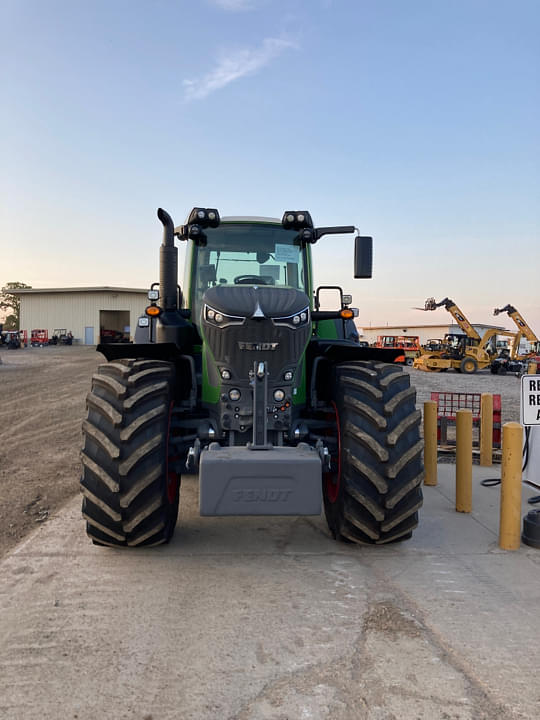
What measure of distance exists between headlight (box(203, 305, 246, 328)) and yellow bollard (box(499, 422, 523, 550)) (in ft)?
7.91

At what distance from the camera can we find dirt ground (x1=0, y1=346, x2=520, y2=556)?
555 centimetres

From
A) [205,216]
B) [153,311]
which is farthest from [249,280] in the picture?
[153,311]

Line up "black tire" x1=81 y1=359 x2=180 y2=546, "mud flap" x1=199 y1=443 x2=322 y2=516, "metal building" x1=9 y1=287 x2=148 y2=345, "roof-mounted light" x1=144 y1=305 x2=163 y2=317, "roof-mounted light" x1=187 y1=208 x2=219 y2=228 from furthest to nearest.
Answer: "metal building" x1=9 y1=287 x2=148 y2=345, "roof-mounted light" x1=187 y1=208 x2=219 y2=228, "roof-mounted light" x1=144 y1=305 x2=163 y2=317, "black tire" x1=81 y1=359 x2=180 y2=546, "mud flap" x1=199 y1=443 x2=322 y2=516

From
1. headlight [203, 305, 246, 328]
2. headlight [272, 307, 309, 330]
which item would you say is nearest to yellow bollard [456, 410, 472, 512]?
headlight [272, 307, 309, 330]

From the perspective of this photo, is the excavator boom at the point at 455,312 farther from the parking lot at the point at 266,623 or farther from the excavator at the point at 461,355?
the parking lot at the point at 266,623

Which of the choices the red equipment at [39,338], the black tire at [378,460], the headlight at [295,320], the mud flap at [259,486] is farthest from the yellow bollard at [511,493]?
the red equipment at [39,338]

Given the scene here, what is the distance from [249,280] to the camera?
511cm

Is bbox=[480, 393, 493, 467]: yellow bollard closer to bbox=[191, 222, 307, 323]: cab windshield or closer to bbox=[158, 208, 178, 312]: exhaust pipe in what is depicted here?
bbox=[191, 222, 307, 323]: cab windshield

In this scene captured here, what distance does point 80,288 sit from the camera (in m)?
53.2

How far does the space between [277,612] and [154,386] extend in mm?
1763

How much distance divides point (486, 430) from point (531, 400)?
3.13m

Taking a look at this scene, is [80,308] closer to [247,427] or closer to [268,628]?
[247,427]

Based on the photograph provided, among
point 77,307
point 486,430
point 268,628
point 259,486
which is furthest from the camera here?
point 77,307

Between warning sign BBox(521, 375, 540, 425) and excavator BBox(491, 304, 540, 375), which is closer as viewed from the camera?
warning sign BBox(521, 375, 540, 425)
